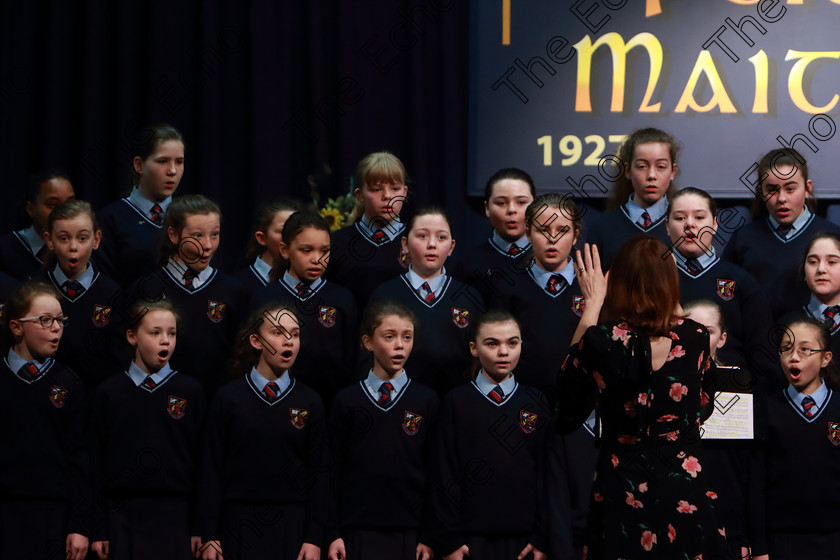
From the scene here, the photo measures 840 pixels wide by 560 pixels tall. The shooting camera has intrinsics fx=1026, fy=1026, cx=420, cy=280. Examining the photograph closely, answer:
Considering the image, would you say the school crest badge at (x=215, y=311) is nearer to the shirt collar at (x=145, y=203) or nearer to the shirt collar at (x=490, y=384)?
the shirt collar at (x=145, y=203)

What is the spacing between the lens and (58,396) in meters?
3.22

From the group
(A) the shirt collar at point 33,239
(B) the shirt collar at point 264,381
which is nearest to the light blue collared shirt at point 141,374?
(B) the shirt collar at point 264,381

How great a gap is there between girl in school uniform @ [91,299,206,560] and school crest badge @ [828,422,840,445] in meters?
1.96

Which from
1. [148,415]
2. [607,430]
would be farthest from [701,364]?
[148,415]

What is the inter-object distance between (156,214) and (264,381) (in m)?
0.88

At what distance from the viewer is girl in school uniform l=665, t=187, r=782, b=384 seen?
330 centimetres

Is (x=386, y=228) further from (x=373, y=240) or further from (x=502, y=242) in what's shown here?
(x=502, y=242)

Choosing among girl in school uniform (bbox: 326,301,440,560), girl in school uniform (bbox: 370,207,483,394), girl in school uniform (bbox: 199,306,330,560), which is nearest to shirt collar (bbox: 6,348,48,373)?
girl in school uniform (bbox: 199,306,330,560)

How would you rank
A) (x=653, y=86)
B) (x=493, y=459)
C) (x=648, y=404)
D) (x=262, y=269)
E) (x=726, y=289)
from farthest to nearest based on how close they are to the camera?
1. (x=653, y=86)
2. (x=262, y=269)
3. (x=726, y=289)
4. (x=493, y=459)
5. (x=648, y=404)

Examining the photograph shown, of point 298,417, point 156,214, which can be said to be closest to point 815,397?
point 298,417

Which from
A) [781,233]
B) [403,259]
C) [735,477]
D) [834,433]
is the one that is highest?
[781,233]

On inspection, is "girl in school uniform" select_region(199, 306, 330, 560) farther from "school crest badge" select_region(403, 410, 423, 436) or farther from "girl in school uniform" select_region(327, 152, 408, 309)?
"girl in school uniform" select_region(327, 152, 408, 309)

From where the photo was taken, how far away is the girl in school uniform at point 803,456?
3.17 metres

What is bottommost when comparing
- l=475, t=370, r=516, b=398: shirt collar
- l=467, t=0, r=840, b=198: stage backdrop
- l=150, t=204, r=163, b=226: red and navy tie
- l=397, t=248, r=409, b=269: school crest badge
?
l=475, t=370, r=516, b=398: shirt collar
